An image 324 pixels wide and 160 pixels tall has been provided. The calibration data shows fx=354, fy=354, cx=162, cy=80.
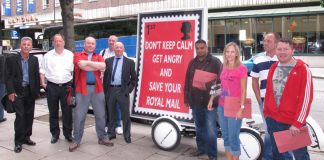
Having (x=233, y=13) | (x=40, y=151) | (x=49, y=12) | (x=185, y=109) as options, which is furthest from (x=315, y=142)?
(x=49, y=12)

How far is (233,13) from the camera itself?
2620cm

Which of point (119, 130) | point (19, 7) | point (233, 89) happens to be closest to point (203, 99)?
point (233, 89)

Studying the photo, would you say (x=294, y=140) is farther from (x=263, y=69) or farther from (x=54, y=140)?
(x=54, y=140)

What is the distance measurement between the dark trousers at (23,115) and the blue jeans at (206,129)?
8.67 ft

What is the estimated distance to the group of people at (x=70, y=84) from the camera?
5.50m

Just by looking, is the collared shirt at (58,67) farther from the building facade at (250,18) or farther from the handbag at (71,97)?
the building facade at (250,18)

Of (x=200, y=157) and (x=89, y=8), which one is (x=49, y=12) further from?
(x=200, y=157)

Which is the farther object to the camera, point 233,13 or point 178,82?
point 233,13

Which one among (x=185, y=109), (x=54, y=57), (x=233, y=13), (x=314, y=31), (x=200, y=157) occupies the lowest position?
(x=200, y=157)

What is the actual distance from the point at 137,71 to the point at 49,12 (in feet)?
106

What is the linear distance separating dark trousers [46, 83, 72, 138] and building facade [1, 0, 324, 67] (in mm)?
16935

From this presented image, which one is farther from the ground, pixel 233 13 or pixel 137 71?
pixel 233 13

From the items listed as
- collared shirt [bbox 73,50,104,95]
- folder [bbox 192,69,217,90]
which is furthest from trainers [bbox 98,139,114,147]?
folder [bbox 192,69,217,90]

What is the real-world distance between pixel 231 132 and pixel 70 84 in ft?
9.11
